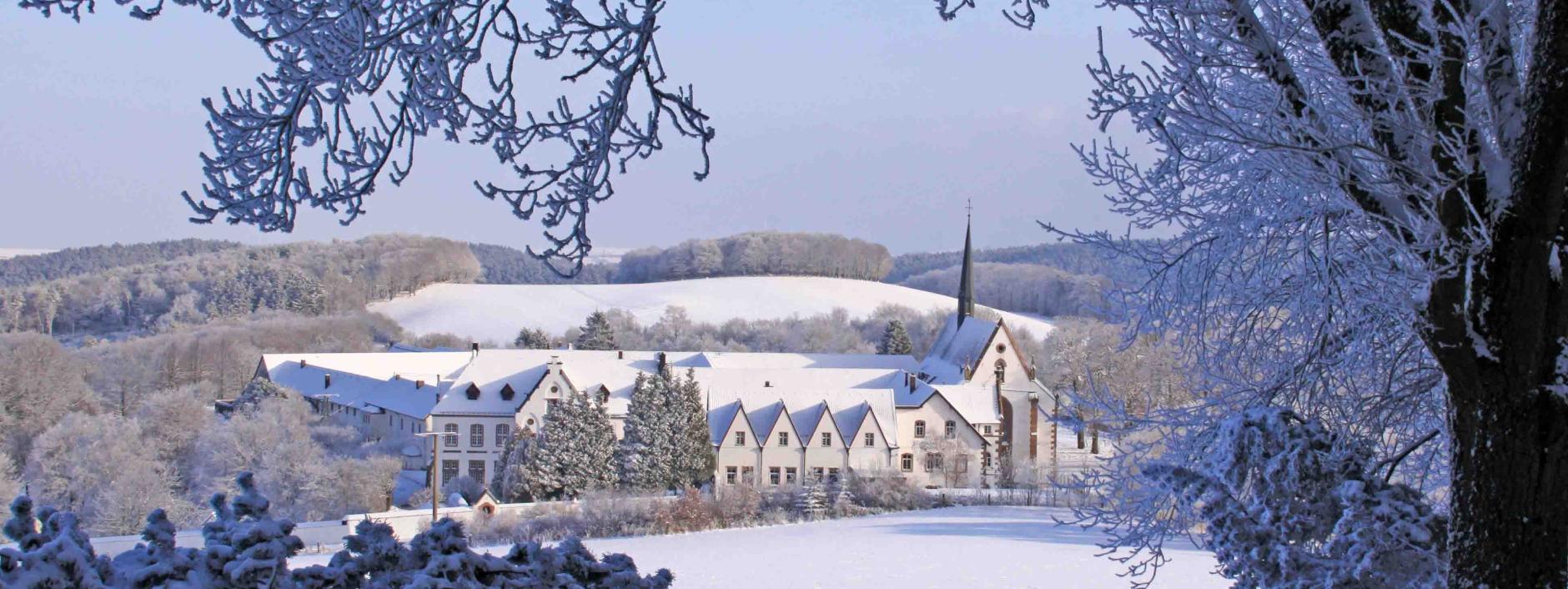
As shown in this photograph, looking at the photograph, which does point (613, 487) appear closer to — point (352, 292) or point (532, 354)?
point (532, 354)

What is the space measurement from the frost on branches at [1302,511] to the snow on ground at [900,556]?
5.78 meters

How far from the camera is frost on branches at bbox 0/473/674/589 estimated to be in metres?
2.76

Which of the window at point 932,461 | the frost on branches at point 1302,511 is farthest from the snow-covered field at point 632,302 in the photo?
the frost on branches at point 1302,511

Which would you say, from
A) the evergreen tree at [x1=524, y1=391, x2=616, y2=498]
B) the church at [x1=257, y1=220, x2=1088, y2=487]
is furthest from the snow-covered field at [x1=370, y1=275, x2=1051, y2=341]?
the evergreen tree at [x1=524, y1=391, x2=616, y2=498]

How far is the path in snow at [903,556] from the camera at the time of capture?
12078 millimetres

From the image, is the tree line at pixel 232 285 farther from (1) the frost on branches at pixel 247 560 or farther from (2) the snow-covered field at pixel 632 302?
(1) the frost on branches at pixel 247 560

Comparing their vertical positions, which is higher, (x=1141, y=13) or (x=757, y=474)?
(x=1141, y=13)

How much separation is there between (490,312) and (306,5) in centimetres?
5847

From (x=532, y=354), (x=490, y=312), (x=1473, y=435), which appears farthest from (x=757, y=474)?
(x=490, y=312)

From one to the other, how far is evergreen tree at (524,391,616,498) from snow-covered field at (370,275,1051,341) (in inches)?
1160

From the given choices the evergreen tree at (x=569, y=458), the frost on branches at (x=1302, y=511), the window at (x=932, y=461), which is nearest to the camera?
the frost on branches at (x=1302, y=511)

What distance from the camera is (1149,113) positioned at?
326 cm

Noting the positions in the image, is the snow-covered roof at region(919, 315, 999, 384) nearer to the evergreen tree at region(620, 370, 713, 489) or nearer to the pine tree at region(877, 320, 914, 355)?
the pine tree at region(877, 320, 914, 355)

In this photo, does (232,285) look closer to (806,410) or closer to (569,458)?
(569,458)
